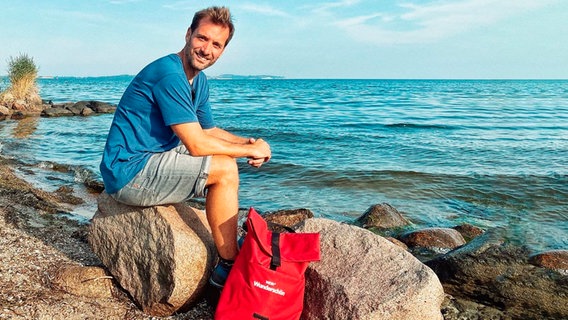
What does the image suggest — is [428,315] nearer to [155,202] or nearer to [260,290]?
[260,290]

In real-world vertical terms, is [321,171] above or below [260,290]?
below

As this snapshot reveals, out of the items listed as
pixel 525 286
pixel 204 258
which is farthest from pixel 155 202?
pixel 525 286

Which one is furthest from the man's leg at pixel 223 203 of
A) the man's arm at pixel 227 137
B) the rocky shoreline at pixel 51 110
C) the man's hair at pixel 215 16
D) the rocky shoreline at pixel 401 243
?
the rocky shoreline at pixel 51 110

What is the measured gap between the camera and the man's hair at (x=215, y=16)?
171 inches

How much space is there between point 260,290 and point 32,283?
2.40 meters

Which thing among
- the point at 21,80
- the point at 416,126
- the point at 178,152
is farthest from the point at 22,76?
the point at 178,152

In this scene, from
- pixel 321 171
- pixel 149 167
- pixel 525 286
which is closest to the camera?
pixel 149 167

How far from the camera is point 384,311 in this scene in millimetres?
3939

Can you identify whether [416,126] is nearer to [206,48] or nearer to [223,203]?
[206,48]

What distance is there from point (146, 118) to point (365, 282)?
239 cm

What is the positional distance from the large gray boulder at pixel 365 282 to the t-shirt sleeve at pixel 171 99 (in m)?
1.68

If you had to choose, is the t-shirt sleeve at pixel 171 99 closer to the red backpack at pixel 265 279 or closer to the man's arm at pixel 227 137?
the man's arm at pixel 227 137

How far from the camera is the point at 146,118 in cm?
428

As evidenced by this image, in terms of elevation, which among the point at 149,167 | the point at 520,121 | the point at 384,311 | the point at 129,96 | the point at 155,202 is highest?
the point at 129,96
